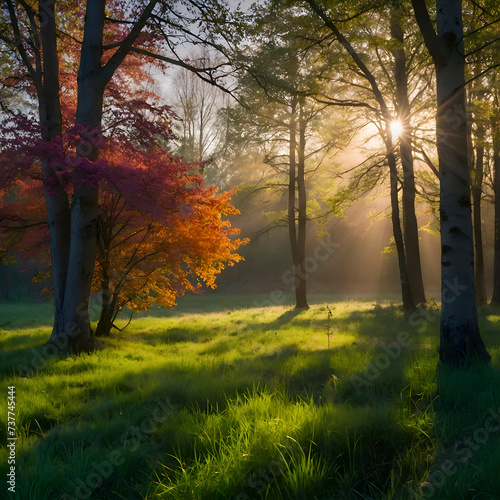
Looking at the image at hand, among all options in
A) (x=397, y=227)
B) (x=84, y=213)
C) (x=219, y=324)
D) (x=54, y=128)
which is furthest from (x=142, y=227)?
(x=397, y=227)

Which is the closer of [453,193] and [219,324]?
[453,193]

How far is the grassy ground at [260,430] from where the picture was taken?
86.4 inches

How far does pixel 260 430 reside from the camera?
268cm

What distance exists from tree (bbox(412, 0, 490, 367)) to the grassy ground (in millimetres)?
506

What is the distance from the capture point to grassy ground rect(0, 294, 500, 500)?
7.20ft

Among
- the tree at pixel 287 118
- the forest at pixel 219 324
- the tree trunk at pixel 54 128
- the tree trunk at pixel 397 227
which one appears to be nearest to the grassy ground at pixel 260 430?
the forest at pixel 219 324

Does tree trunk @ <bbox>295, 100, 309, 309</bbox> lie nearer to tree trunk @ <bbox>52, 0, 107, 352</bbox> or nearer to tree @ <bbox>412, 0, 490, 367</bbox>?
tree trunk @ <bbox>52, 0, 107, 352</bbox>

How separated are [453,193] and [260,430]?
3739 millimetres

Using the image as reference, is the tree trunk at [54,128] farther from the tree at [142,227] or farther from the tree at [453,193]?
the tree at [453,193]

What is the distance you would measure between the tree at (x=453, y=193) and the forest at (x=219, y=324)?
0.02 m

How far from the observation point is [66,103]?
29.6 feet

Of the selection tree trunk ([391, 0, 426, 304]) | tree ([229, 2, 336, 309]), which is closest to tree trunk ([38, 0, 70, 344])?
tree ([229, 2, 336, 309])

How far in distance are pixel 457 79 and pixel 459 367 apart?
3.50 metres

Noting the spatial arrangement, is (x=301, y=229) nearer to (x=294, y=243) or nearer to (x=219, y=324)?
(x=294, y=243)
